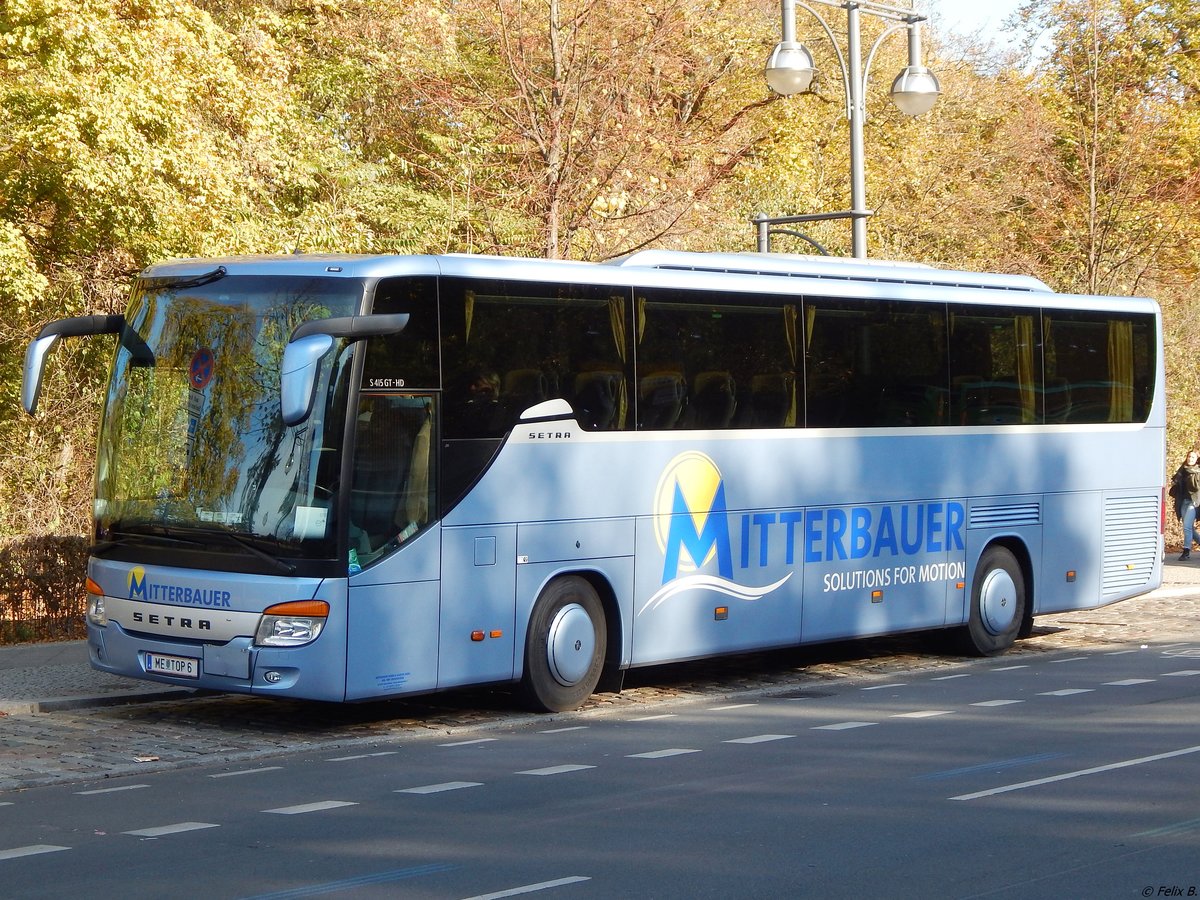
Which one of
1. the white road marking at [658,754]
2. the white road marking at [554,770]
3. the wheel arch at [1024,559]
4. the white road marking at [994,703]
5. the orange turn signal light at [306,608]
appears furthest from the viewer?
the wheel arch at [1024,559]

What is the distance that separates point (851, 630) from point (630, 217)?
23.9ft

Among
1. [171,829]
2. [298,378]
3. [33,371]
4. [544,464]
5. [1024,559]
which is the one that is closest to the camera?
[171,829]

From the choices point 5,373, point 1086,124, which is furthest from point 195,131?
point 1086,124

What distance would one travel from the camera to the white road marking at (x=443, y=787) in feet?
32.1

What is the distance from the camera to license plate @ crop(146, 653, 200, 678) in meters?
11.8

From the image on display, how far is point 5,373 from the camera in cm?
2067

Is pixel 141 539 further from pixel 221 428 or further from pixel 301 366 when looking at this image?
pixel 301 366

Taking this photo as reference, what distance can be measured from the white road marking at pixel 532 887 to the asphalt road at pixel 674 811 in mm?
22

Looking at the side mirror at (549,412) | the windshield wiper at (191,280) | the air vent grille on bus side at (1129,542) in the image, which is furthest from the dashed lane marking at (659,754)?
the air vent grille on bus side at (1129,542)

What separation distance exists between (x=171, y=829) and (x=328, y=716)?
15.0ft

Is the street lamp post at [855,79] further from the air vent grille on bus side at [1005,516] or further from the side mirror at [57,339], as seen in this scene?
the side mirror at [57,339]

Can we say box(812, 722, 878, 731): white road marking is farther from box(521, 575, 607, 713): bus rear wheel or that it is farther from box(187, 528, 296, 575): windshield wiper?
box(187, 528, 296, 575): windshield wiper

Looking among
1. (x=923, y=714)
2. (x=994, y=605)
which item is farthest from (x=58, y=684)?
(x=994, y=605)

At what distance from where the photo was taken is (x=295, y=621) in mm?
11500
